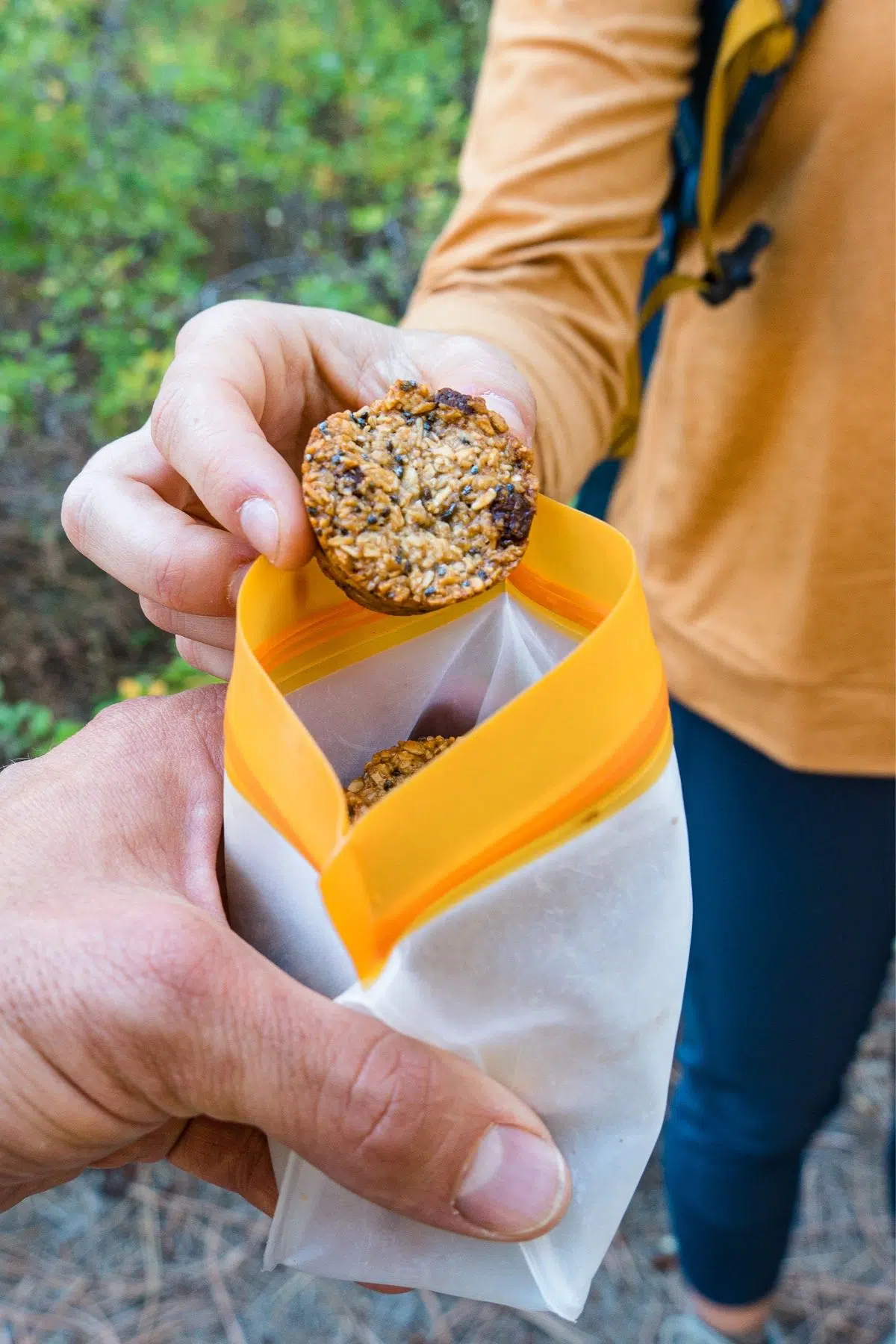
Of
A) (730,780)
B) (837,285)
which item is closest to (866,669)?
(730,780)

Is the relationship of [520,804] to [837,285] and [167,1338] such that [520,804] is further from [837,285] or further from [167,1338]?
[167,1338]

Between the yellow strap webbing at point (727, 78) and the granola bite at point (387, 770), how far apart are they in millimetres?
696

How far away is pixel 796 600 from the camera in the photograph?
1392mm

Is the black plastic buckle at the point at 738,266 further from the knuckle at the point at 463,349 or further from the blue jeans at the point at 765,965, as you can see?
the blue jeans at the point at 765,965

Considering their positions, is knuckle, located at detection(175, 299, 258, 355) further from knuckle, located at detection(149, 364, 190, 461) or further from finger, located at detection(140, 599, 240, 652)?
finger, located at detection(140, 599, 240, 652)

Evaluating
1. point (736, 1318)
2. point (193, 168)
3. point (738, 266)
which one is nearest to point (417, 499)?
point (738, 266)

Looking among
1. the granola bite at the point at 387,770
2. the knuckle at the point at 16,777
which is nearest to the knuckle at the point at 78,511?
the knuckle at the point at 16,777

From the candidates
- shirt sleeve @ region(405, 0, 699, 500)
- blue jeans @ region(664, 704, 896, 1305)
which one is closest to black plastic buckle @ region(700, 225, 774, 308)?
shirt sleeve @ region(405, 0, 699, 500)

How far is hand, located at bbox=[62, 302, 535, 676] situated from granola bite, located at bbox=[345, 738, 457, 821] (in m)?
0.22

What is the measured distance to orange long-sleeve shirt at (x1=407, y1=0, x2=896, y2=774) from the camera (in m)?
1.24

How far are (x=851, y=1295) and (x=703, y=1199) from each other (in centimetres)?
54

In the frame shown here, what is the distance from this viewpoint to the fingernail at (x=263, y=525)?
0.88 m

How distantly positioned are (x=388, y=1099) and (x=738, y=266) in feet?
3.49

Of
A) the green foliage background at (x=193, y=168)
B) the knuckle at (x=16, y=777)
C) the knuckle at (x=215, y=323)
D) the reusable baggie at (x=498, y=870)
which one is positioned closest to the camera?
the reusable baggie at (x=498, y=870)
